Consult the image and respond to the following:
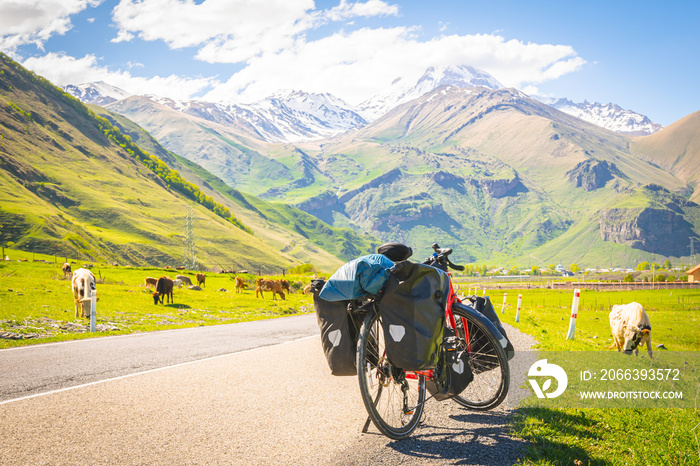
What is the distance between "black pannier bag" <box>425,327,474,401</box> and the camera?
590 centimetres

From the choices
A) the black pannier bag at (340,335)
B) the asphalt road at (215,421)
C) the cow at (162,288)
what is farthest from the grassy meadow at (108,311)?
the black pannier bag at (340,335)

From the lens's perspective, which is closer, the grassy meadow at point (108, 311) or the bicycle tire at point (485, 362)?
the bicycle tire at point (485, 362)

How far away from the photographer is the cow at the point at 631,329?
10727 millimetres

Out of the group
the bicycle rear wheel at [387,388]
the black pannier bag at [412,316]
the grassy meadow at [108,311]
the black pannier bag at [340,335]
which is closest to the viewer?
the black pannier bag at [412,316]

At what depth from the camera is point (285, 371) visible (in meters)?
9.05

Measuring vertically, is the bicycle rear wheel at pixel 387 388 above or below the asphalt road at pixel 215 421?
above

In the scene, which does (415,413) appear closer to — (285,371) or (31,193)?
(285,371)

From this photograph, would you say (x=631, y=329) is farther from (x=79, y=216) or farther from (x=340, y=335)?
(x=79, y=216)

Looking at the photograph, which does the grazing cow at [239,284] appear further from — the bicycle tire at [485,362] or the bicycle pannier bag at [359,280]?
the bicycle pannier bag at [359,280]

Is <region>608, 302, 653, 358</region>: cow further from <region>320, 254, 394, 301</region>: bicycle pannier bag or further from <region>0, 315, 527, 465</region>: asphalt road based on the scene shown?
<region>320, 254, 394, 301</region>: bicycle pannier bag

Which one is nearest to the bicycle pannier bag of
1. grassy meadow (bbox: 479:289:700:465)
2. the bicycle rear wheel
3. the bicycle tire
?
the bicycle rear wheel

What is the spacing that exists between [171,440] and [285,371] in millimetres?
3956

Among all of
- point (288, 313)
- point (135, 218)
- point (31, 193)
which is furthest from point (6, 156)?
point (288, 313)

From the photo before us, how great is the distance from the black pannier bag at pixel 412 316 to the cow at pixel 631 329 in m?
7.53
